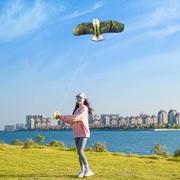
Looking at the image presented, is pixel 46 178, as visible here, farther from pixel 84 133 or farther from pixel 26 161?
pixel 26 161

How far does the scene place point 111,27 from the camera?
13406 mm

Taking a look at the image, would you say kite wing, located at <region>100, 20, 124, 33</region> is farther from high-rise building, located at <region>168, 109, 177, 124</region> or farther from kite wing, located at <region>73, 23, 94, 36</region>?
high-rise building, located at <region>168, 109, 177, 124</region>

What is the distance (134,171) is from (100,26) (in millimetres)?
4183

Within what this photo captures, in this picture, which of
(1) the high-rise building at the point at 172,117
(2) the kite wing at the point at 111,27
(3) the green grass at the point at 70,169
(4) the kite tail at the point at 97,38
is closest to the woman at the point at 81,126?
(3) the green grass at the point at 70,169

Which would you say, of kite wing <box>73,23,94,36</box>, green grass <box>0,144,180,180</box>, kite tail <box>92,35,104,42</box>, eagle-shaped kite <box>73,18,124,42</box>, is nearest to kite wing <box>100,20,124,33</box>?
eagle-shaped kite <box>73,18,124,42</box>

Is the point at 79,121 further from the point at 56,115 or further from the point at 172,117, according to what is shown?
the point at 172,117

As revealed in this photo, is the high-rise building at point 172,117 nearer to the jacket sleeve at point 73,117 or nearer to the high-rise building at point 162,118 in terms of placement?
the high-rise building at point 162,118

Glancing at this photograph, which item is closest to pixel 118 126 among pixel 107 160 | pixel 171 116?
pixel 171 116

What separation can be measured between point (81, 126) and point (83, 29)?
2.87 meters

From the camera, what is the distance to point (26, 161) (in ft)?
53.3

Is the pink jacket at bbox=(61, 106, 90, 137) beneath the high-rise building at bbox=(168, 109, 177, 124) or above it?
beneath

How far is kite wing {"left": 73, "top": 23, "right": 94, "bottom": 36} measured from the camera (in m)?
13.4

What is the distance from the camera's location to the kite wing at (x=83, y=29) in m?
13.4

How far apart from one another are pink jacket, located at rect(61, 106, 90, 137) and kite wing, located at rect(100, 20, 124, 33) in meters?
2.38
